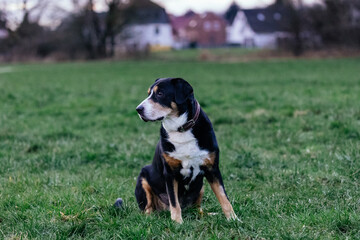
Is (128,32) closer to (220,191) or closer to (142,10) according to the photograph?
(142,10)

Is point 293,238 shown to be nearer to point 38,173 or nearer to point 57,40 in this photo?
point 38,173

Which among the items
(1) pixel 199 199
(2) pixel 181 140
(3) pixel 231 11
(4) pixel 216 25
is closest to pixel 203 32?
(4) pixel 216 25

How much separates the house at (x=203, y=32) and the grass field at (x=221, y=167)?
2473 inches

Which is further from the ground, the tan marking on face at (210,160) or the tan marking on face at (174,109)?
the tan marking on face at (174,109)

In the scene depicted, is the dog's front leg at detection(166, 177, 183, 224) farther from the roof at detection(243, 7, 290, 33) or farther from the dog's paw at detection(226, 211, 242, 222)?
the roof at detection(243, 7, 290, 33)

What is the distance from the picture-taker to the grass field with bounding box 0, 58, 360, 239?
378 centimetres

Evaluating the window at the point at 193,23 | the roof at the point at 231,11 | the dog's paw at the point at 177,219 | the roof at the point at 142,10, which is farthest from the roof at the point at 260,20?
the dog's paw at the point at 177,219

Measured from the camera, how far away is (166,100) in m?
4.02

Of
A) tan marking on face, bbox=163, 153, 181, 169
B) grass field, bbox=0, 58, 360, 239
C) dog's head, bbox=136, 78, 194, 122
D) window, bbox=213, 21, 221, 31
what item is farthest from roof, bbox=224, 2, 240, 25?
tan marking on face, bbox=163, 153, 181, 169

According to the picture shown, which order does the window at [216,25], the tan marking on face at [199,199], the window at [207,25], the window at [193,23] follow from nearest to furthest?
the tan marking on face at [199,199]
the window at [193,23]
the window at [207,25]
the window at [216,25]

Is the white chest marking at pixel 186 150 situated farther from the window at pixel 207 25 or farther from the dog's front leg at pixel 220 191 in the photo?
the window at pixel 207 25

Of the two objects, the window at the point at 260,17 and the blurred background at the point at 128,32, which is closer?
the blurred background at the point at 128,32

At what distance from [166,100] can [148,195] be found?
1.03 m

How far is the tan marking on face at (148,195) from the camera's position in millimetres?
4285
